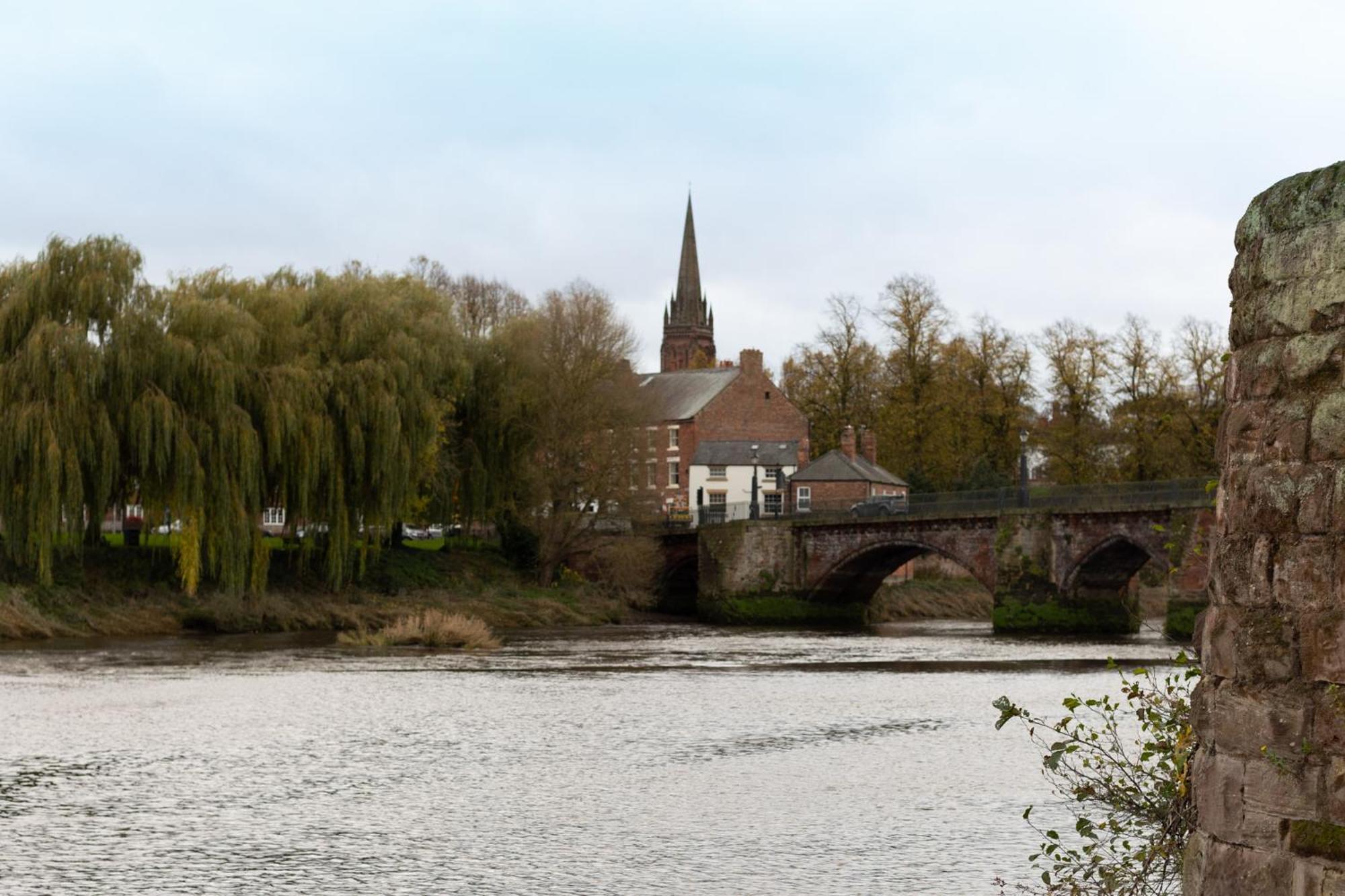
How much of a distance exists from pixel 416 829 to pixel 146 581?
30.1 m

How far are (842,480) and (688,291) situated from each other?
51.8 metres

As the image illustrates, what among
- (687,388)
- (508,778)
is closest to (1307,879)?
(508,778)

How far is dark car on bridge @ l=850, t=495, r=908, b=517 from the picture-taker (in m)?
55.9

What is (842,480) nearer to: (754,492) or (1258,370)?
(754,492)

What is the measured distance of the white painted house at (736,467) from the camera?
77.7 m

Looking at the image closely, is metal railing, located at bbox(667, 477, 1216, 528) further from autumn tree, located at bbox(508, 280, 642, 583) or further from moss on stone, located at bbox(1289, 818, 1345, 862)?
moss on stone, located at bbox(1289, 818, 1345, 862)

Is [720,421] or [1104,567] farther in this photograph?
[720,421]

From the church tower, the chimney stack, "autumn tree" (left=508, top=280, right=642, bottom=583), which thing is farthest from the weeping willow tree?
the church tower

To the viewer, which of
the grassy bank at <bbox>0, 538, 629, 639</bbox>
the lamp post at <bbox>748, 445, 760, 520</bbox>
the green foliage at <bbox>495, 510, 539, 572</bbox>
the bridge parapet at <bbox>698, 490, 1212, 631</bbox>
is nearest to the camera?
the grassy bank at <bbox>0, 538, 629, 639</bbox>

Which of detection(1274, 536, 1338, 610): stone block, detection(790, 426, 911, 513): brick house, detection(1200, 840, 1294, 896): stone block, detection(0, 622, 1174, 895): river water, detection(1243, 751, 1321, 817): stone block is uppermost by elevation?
detection(790, 426, 911, 513): brick house

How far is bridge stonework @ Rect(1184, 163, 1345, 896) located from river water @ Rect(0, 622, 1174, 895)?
19.1ft

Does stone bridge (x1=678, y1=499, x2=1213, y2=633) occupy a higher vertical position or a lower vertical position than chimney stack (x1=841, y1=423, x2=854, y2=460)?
lower

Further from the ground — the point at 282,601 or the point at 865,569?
the point at 865,569

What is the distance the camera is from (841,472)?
68500 mm
